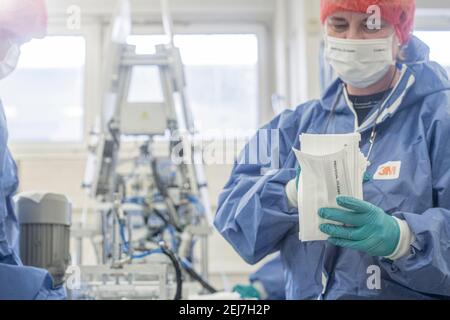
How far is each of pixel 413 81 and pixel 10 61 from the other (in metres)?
0.64

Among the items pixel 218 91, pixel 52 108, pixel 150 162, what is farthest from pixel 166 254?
pixel 52 108

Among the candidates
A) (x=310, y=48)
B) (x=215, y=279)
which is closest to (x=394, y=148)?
(x=310, y=48)

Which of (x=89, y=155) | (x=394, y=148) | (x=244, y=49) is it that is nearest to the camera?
(x=394, y=148)

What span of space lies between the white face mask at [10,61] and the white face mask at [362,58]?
0.49 m

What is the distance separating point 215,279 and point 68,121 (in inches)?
32.3

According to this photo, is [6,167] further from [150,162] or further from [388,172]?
[150,162]

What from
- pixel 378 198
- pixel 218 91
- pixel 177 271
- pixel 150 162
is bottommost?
pixel 177 271

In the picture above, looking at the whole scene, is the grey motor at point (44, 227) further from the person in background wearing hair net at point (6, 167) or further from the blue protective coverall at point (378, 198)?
the blue protective coverall at point (378, 198)

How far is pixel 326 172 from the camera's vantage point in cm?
89

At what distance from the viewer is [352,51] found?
1064 millimetres

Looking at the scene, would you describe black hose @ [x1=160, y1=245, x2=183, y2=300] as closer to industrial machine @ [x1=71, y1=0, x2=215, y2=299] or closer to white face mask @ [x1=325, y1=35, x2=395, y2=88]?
industrial machine @ [x1=71, y1=0, x2=215, y2=299]

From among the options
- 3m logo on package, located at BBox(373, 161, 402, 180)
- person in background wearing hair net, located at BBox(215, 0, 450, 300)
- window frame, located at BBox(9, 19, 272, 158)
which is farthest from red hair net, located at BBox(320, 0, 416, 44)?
window frame, located at BBox(9, 19, 272, 158)

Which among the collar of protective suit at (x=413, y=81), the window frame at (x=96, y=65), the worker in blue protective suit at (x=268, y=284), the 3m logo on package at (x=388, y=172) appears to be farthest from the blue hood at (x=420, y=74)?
the worker in blue protective suit at (x=268, y=284)

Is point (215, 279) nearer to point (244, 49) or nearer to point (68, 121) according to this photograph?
point (68, 121)
